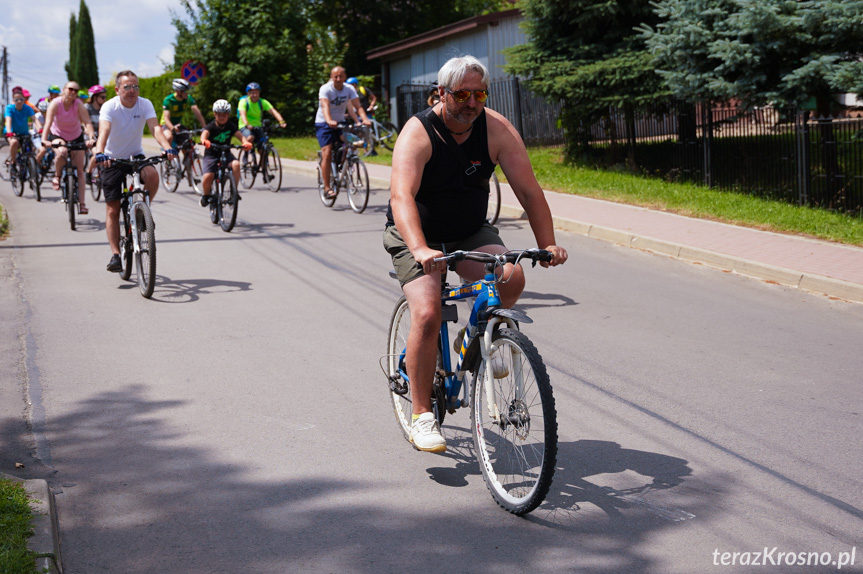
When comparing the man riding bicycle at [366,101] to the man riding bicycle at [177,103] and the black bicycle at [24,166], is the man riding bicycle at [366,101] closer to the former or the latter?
the man riding bicycle at [177,103]

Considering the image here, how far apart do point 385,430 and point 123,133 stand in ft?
17.7

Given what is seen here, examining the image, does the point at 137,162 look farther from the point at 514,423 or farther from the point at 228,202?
the point at 514,423

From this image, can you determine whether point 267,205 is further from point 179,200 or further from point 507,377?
point 507,377

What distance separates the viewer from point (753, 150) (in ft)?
49.6

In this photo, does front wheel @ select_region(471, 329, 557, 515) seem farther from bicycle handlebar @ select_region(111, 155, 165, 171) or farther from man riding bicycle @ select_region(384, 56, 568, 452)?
bicycle handlebar @ select_region(111, 155, 165, 171)

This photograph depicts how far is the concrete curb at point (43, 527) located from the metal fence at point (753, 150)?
37.3 ft

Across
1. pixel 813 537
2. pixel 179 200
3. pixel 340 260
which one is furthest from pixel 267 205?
pixel 813 537

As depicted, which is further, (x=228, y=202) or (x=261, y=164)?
(x=261, y=164)

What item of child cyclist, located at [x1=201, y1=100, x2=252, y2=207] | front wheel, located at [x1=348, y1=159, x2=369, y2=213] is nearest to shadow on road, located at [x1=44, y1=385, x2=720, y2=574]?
child cyclist, located at [x1=201, y1=100, x2=252, y2=207]

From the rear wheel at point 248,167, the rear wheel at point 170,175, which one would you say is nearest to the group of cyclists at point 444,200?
the rear wheel at point 248,167

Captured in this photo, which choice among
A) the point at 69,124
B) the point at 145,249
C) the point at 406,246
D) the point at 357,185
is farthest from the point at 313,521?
the point at 69,124

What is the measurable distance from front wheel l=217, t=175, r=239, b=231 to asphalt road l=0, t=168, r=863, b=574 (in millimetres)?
3108

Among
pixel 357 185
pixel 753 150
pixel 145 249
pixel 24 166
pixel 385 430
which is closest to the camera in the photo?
pixel 385 430

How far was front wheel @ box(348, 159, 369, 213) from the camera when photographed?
14891mm
